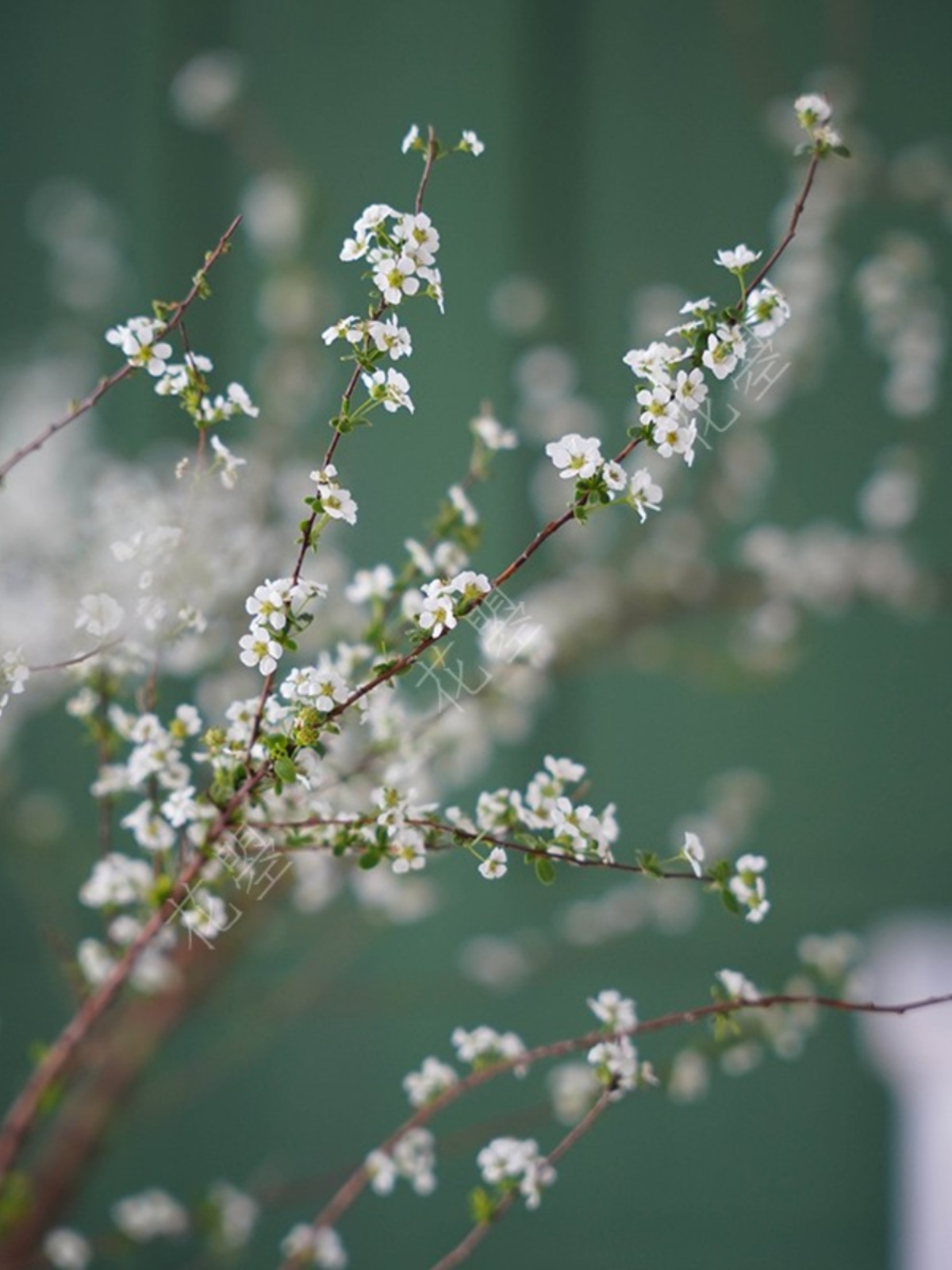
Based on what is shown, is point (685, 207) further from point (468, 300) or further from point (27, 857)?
point (27, 857)

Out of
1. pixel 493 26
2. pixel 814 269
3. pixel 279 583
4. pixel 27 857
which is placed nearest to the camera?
pixel 279 583

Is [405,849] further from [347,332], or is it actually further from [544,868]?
[347,332]

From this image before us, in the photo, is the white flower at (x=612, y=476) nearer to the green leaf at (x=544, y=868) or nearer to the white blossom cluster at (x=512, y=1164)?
the green leaf at (x=544, y=868)

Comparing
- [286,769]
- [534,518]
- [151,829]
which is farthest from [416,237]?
[534,518]

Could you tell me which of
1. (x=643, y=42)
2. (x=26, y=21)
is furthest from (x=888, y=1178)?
(x=26, y=21)

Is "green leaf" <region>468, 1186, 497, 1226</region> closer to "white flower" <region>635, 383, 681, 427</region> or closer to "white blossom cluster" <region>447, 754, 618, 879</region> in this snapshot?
"white blossom cluster" <region>447, 754, 618, 879</region>

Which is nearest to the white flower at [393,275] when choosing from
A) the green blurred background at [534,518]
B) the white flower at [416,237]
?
the white flower at [416,237]
